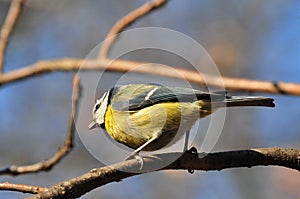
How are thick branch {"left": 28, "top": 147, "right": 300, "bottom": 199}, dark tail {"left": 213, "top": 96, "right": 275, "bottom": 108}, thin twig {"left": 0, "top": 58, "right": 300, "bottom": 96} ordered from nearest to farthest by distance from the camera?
1. thick branch {"left": 28, "top": 147, "right": 300, "bottom": 199}
2. dark tail {"left": 213, "top": 96, "right": 275, "bottom": 108}
3. thin twig {"left": 0, "top": 58, "right": 300, "bottom": 96}

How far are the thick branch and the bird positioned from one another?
120 mm

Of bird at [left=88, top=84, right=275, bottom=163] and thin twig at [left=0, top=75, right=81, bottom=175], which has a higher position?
bird at [left=88, top=84, right=275, bottom=163]

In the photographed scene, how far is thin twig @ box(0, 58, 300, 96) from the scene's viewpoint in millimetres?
1869

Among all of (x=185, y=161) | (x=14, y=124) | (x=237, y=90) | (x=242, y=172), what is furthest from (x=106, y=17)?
(x=185, y=161)

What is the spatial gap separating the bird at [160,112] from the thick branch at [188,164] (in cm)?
12

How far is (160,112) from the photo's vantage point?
5.77ft

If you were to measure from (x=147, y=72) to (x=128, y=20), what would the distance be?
0.21m

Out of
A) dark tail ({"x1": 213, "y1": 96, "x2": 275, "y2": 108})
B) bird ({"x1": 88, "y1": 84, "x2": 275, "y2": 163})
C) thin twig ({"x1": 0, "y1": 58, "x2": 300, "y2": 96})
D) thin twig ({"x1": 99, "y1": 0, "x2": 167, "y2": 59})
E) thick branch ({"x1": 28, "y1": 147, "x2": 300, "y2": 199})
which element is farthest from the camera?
thin twig ({"x1": 99, "y1": 0, "x2": 167, "y2": 59})

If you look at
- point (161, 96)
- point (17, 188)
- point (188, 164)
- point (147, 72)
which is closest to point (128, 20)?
point (147, 72)

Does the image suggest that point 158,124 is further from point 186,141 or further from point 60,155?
point 60,155

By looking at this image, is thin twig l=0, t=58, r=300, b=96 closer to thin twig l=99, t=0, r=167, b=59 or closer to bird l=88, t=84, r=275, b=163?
thin twig l=99, t=0, r=167, b=59

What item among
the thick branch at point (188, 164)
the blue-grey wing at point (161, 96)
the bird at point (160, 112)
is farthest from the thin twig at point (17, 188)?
the blue-grey wing at point (161, 96)

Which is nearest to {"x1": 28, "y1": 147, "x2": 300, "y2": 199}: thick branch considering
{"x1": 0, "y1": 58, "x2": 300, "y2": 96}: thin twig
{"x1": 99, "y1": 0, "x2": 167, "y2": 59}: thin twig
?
{"x1": 0, "y1": 58, "x2": 300, "y2": 96}: thin twig

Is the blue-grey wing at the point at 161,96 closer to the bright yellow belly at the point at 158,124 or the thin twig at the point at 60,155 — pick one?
the bright yellow belly at the point at 158,124
